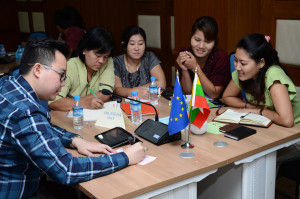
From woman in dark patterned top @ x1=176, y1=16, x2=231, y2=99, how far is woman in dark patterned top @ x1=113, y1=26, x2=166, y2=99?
0.89 ft

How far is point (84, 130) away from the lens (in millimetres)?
2066

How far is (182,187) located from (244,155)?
37 cm

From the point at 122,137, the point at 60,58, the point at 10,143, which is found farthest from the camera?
the point at 122,137

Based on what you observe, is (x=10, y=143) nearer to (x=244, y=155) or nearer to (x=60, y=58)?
(x=60, y=58)

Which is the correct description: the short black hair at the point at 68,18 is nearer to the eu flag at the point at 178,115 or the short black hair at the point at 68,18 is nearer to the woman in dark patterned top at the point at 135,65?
the woman in dark patterned top at the point at 135,65

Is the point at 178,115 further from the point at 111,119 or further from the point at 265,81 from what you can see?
the point at 265,81

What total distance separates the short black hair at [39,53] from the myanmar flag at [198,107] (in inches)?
27.0

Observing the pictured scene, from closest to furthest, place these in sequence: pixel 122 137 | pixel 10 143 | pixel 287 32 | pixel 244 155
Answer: pixel 10 143, pixel 244 155, pixel 122 137, pixel 287 32

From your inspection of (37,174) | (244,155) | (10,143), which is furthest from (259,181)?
(10,143)

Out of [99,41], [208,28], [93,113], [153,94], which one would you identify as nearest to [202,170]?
[93,113]

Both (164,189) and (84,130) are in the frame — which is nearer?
(164,189)

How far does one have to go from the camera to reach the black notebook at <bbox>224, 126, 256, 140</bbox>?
1.87 meters

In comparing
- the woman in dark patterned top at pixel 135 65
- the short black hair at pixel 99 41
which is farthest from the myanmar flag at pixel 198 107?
the woman in dark patterned top at pixel 135 65

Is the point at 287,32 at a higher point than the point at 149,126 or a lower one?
higher
